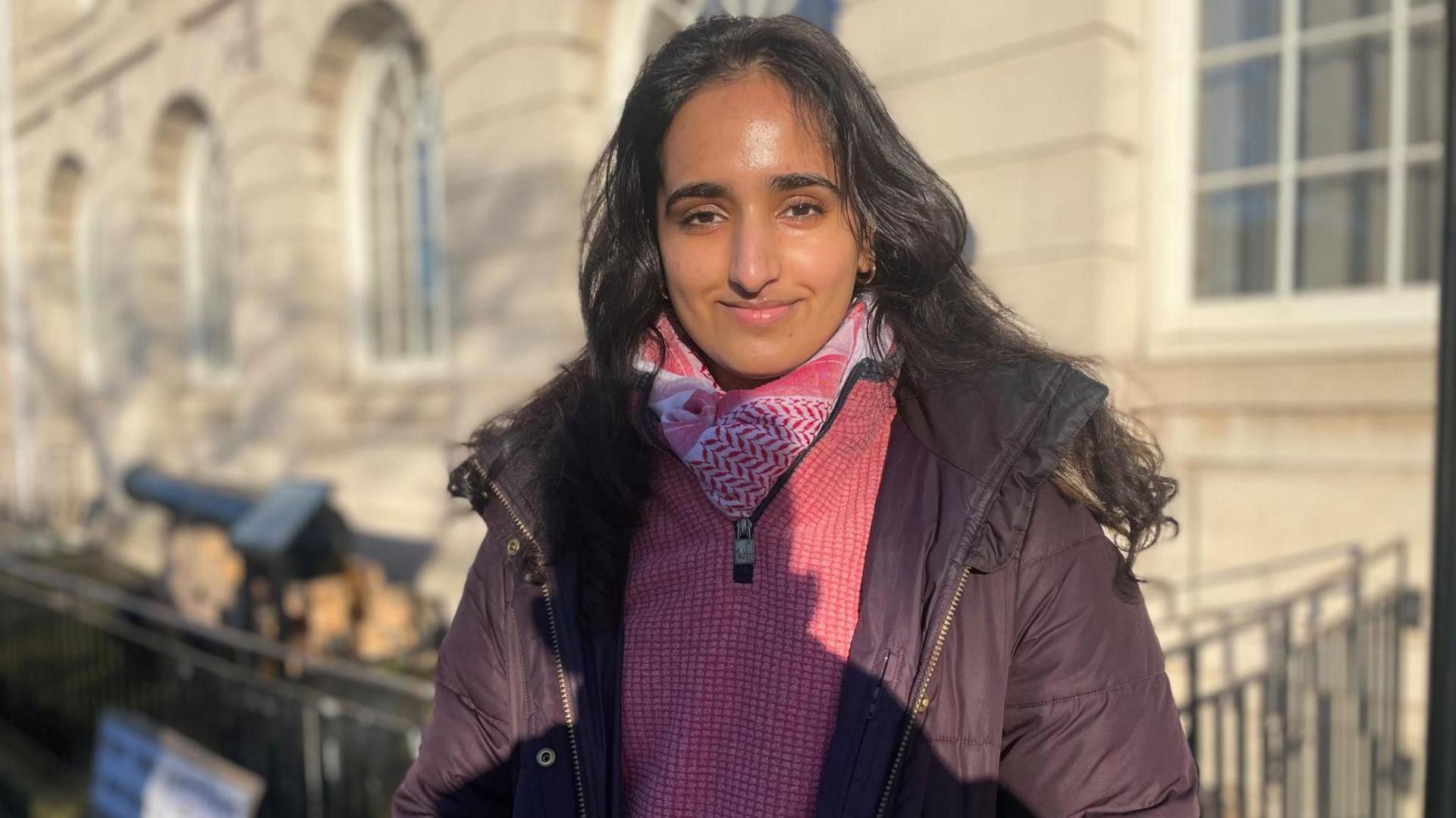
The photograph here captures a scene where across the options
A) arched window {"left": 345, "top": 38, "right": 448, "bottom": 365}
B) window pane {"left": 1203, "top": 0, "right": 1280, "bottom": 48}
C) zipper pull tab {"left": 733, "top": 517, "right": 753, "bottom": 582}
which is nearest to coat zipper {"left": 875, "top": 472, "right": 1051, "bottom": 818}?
zipper pull tab {"left": 733, "top": 517, "right": 753, "bottom": 582}

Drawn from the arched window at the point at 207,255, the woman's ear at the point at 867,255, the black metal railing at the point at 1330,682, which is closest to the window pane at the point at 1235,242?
the black metal railing at the point at 1330,682

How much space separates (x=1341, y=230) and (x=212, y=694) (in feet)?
17.6

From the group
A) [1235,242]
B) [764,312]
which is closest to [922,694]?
[764,312]

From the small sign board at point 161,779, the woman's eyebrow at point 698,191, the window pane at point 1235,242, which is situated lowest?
the small sign board at point 161,779

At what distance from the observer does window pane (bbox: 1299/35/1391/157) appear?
13.3 feet

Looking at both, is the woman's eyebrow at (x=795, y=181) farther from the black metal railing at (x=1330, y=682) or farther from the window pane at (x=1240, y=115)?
the window pane at (x=1240, y=115)

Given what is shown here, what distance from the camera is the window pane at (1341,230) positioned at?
13.5 feet

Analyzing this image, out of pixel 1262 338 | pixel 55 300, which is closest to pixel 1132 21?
pixel 1262 338

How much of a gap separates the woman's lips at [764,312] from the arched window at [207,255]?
37.3ft

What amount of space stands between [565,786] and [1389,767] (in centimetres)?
398

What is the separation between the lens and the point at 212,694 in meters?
4.29

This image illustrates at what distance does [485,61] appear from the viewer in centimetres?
732

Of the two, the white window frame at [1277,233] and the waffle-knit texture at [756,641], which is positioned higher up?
the white window frame at [1277,233]

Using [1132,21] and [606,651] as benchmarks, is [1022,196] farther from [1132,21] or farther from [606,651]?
[606,651]
